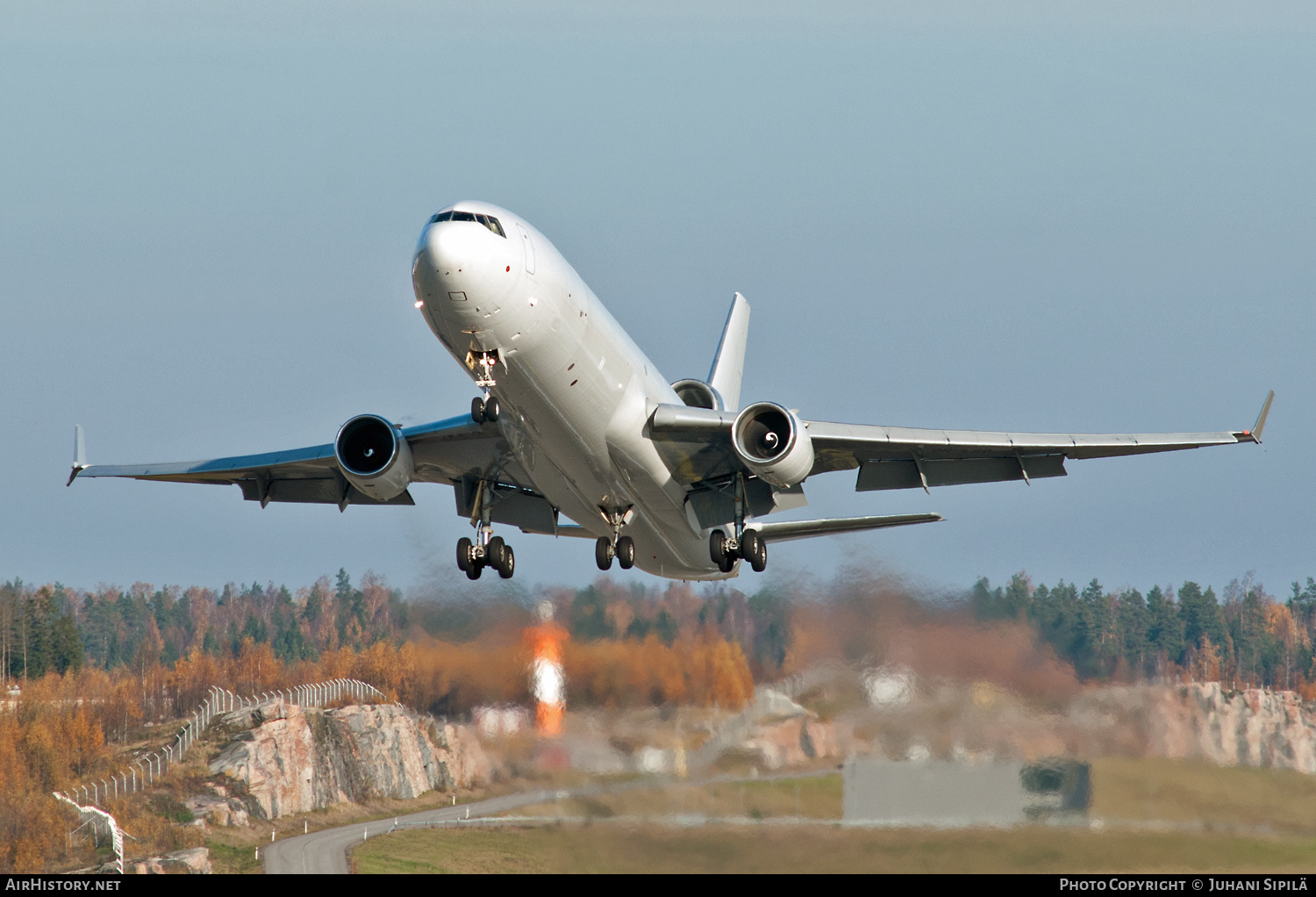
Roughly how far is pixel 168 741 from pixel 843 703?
35.0 m

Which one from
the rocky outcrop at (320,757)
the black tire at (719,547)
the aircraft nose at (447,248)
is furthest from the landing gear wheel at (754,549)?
the rocky outcrop at (320,757)

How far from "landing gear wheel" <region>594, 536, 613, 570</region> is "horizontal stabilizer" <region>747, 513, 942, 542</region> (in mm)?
2967

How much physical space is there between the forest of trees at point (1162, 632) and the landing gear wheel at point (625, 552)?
21.8 ft

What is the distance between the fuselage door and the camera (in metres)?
19.3

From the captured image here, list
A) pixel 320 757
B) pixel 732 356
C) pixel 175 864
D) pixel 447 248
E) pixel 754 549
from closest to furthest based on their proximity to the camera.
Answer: pixel 447 248 < pixel 754 549 < pixel 732 356 < pixel 175 864 < pixel 320 757

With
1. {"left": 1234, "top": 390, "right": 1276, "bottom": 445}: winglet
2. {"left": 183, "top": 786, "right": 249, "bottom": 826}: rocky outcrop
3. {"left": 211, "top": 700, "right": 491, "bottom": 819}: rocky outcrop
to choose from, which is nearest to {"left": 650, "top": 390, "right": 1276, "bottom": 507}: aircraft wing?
{"left": 1234, "top": 390, "right": 1276, "bottom": 445}: winglet

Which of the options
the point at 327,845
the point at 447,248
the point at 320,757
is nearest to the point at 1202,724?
the point at 447,248

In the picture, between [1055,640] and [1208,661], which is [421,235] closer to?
[1055,640]

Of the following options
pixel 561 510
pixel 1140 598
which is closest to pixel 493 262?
pixel 561 510

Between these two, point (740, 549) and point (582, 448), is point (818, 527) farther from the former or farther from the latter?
point (582, 448)

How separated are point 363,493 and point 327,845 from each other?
1800cm

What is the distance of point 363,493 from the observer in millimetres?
25078

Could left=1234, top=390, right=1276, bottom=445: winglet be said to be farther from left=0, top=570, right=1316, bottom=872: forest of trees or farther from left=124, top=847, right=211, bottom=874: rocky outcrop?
left=124, top=847, right=211, bottom=874: rocky outcrop

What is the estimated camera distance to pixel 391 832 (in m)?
37.4
